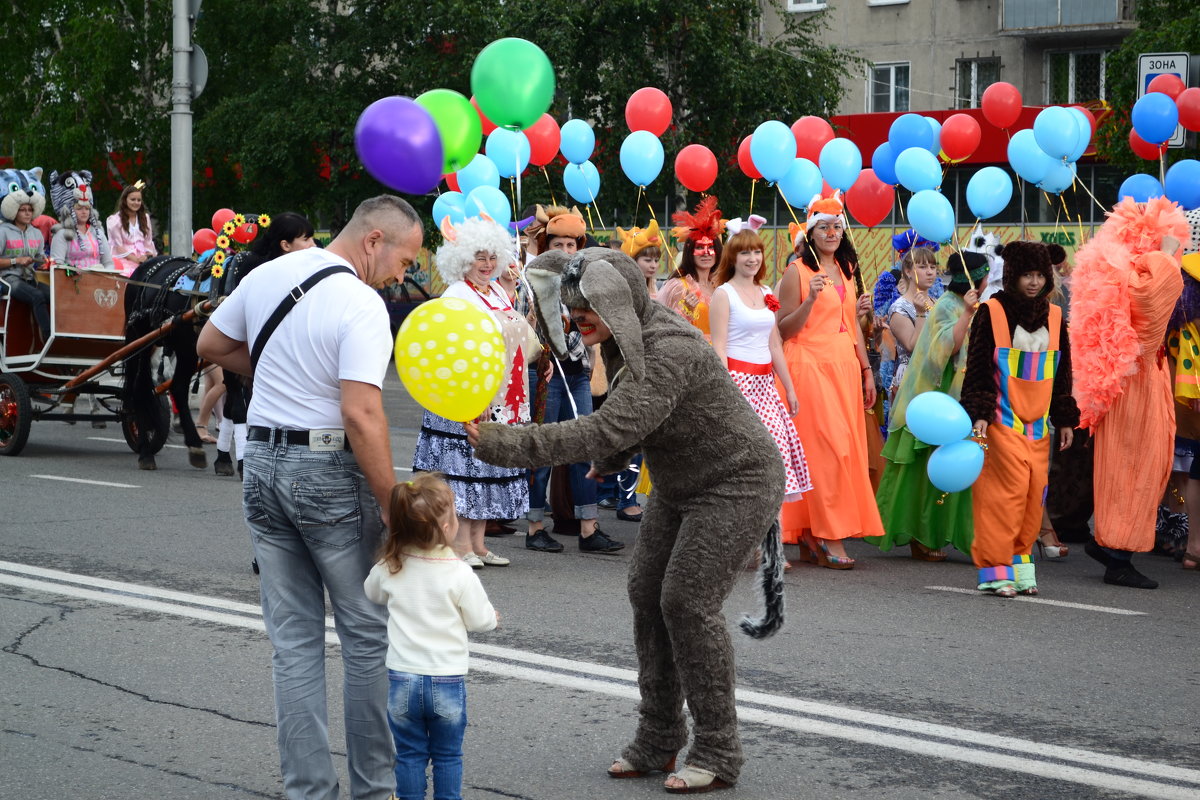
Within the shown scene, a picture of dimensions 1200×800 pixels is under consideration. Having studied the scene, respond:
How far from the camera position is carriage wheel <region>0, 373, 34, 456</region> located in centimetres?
1290

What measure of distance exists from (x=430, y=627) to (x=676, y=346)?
1.16 metres

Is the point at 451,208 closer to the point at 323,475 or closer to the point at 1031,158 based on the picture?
the point at 1031,158

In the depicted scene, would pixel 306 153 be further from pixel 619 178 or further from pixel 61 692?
pixel 61 692

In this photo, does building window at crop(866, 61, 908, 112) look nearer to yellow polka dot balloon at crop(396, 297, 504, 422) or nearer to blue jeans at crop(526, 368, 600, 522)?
blue jeans at crop(526, 368, 600, 522)

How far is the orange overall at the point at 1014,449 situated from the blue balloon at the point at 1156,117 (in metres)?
3.66

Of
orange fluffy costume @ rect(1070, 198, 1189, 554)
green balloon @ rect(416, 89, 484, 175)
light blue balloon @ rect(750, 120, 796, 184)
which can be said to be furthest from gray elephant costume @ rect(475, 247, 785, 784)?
light blue balloon @ rect(750, 120, 796, 184)

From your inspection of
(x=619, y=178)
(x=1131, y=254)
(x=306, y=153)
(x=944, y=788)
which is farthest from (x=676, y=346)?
(x=306, y=153)

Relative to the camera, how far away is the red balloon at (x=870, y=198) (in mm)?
12258

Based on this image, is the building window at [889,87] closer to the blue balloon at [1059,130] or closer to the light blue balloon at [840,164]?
the light blue balloon at [840,164]

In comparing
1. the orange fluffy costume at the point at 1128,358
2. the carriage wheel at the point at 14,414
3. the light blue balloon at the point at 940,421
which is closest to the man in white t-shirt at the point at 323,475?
the light blue balloon at the point at 940,421

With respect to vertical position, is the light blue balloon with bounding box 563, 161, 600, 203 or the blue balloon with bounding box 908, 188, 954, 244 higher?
the light blue balloon with bounding box 563, 161, 600, 203

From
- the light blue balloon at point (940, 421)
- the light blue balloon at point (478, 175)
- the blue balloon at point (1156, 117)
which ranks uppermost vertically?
the blue balloon at point (1156, 117)

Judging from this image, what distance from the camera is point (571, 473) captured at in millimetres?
9547

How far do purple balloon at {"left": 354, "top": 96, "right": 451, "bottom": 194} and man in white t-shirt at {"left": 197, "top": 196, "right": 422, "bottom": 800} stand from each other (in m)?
1.32
